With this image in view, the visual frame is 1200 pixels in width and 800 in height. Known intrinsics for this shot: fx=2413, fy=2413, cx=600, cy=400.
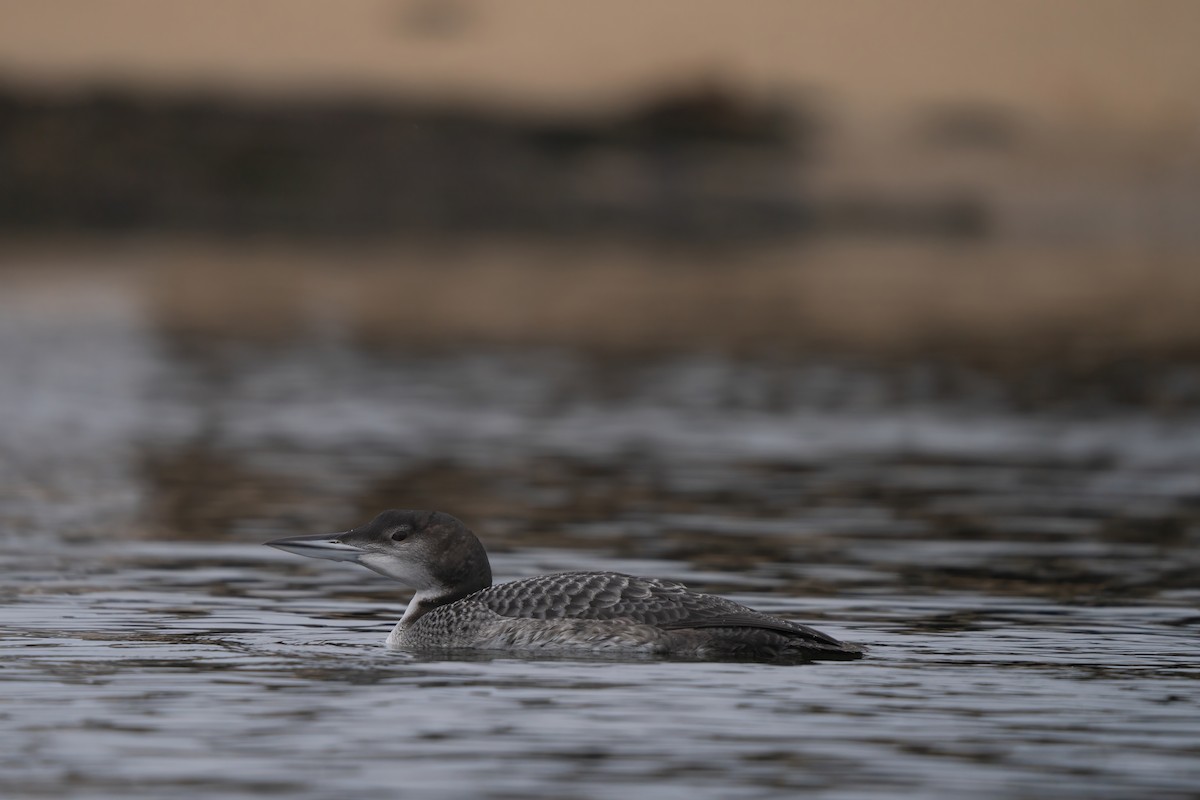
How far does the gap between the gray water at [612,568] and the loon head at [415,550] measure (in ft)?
1.50

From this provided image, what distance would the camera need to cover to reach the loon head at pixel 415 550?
41.9 feet

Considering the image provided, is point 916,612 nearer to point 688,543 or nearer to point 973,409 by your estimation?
point 688,543

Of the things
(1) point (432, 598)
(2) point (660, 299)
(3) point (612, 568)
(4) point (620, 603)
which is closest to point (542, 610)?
(4) point (620, 603)

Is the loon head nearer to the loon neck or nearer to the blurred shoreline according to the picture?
the loon neck

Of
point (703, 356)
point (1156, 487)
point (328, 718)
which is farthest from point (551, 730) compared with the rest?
point (703, 356)

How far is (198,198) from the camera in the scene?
17762 centimetres

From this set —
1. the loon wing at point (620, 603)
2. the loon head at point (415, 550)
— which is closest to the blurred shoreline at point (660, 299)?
the loon head at point (415, 550)

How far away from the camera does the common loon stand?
39.2ft

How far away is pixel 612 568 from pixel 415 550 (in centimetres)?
358

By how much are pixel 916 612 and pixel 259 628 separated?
385cm

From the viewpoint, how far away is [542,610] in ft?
40.0

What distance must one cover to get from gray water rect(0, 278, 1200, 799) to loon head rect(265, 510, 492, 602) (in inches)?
18.0

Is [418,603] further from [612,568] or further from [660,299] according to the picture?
[660,299]

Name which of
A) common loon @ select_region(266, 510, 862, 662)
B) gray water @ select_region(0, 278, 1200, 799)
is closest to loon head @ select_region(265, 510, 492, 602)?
common loon @ select_region(266, 510, 862, 662)
